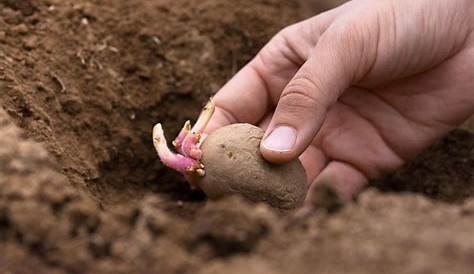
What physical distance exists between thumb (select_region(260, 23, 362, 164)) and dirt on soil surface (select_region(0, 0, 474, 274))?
20 centimetres

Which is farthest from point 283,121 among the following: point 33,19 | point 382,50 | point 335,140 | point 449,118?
point 33,19

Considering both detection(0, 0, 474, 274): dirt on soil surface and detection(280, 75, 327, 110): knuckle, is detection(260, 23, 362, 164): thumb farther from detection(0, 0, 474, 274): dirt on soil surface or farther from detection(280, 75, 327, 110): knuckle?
detection(0, 0, 474, 274): dirt on soil surface

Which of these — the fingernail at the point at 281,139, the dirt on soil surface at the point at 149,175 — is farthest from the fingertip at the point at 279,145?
the dirt on soil surface at the point at 149,175

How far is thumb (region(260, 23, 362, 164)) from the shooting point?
1959 mm

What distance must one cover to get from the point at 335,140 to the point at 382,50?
0.51 meters

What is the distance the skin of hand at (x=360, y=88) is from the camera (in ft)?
6.75

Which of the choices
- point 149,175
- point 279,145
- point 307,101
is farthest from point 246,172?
point 149,175

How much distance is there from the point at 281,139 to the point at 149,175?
89 centimetres

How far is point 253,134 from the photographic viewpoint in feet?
6.62

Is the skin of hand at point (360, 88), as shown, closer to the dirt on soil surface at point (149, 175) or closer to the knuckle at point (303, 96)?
the knuckle at point (303, 96)

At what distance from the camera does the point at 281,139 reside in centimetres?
196

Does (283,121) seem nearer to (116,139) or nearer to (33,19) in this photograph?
(116,139)

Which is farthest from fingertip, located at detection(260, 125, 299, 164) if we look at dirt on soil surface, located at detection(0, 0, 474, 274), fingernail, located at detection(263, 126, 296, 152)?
dirt on soil surface, located at detection(0, 0, 474, 274)

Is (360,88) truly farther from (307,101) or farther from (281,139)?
(281,139)
